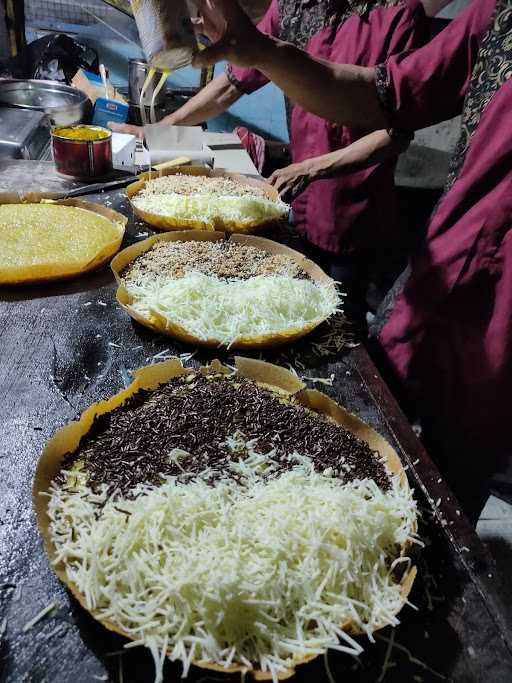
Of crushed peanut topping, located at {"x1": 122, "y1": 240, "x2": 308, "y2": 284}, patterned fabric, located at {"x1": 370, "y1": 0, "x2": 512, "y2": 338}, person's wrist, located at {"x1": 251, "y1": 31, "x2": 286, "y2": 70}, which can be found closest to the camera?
patterned fabric, located at {"x1": 370, "y1": 0, "x2": 512, "y2": 338}

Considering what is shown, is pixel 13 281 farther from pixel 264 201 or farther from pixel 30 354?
pixel 264 201

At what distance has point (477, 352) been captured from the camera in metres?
1.77

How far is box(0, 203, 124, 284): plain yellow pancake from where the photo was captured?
181 centimetres

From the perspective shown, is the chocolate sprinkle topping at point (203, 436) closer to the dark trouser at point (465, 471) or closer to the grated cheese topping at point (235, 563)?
the grated cheese topping at point (235, 563)

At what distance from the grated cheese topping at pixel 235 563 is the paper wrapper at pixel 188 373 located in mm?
15

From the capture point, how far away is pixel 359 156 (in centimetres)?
262

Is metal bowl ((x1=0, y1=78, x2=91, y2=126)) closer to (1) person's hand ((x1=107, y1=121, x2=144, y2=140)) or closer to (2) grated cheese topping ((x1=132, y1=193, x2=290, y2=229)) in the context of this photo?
(1) person's hand ((x1=107, y1=121, x2=144, y2=140))

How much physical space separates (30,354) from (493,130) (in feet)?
5.31

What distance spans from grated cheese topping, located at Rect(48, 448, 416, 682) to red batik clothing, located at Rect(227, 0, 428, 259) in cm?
221

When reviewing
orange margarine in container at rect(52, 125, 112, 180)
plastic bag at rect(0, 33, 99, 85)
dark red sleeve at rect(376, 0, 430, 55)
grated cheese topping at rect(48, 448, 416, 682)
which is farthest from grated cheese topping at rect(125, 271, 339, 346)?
plastic bag at rect(0, 33, 99, 85)

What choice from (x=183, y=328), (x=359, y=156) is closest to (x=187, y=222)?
Result: (x=183, y=328)

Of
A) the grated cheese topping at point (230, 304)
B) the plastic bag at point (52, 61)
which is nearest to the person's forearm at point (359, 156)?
the grated cheese topping at point (230, 304)

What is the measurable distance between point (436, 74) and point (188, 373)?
64.5 inches

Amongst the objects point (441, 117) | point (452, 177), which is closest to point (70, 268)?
point (452, 177)
